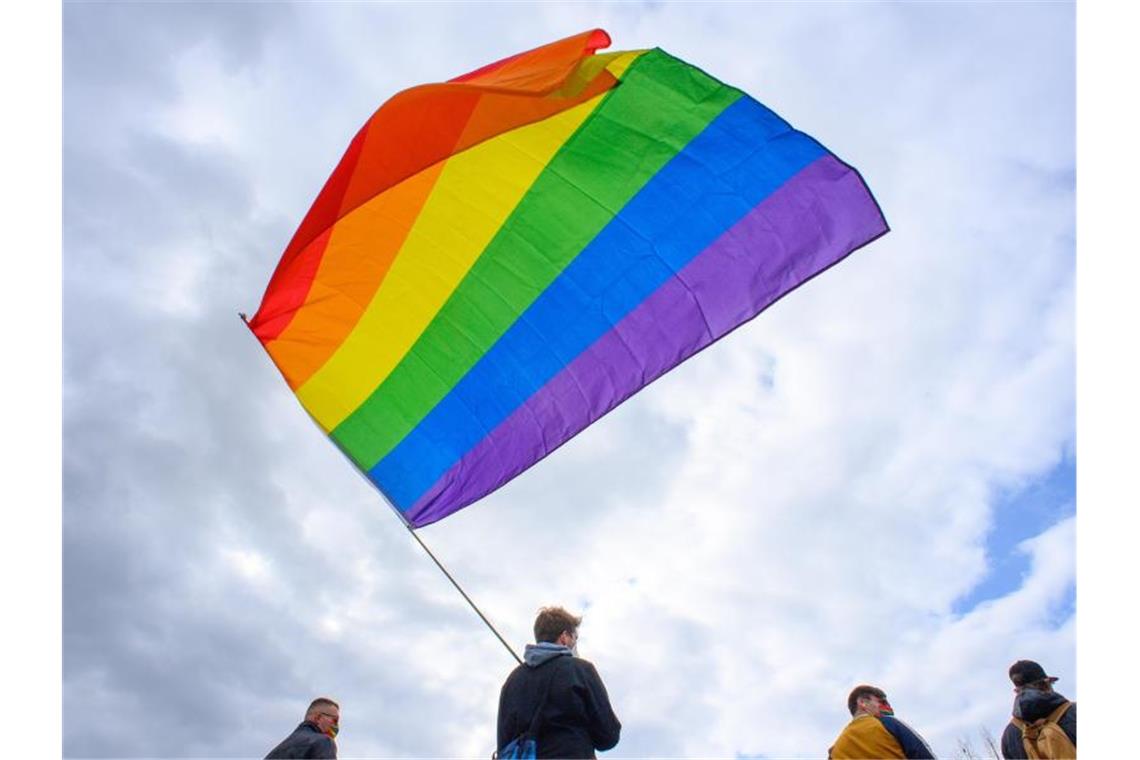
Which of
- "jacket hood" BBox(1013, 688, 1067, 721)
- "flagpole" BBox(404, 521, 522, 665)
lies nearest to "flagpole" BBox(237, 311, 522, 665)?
"flagpole" BBox(404, 521, 522, 665)

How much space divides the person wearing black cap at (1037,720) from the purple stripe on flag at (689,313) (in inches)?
105

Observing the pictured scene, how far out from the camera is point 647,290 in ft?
19.1

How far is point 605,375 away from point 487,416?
910mm

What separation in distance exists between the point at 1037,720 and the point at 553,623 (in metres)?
2.89

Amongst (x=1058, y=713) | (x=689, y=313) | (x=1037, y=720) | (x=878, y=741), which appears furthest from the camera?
(x=689, y=313)

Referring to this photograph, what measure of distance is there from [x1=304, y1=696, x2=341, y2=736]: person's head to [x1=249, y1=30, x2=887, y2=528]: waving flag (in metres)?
1.47

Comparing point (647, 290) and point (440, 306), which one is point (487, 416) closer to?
point (440, 306)

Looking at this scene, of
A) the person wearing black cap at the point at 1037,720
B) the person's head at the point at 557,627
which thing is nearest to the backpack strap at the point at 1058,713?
the person wearing black cap at the point at 1037,720

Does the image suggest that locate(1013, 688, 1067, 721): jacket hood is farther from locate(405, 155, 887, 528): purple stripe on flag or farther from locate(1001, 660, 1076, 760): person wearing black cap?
locate(405, 155, 887, 528): purple stripe on flag

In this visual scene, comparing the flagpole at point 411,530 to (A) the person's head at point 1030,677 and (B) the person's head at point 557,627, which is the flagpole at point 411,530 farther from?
(A) the person's head at point 1030,677

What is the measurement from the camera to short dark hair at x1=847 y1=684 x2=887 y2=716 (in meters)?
4.71

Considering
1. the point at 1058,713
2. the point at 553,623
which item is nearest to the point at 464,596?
the point at 553,623

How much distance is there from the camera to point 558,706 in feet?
11.9

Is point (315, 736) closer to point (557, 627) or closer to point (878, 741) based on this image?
point (557, 627)
